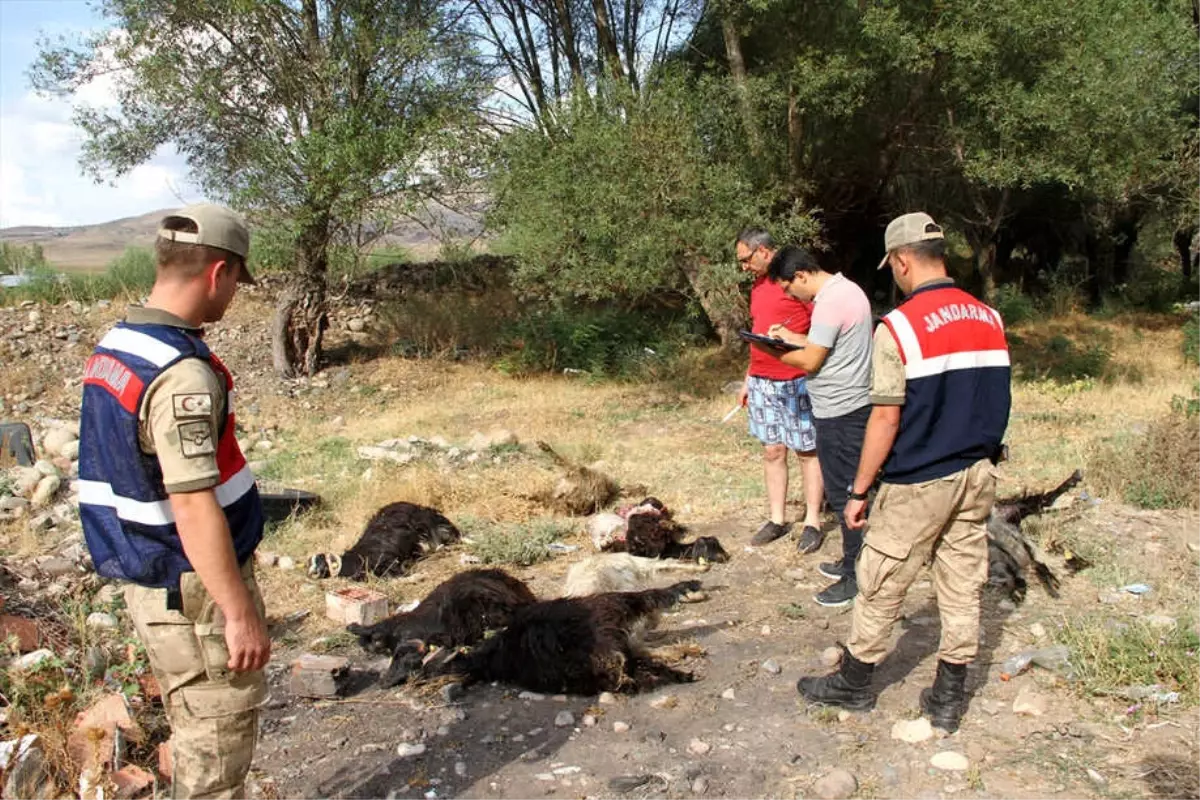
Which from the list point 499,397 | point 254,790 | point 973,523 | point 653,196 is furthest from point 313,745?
point 499,397

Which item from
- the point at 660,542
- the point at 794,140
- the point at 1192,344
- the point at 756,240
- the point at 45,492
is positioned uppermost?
the point at 794,140

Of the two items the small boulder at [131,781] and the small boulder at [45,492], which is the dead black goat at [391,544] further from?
the small boulder at [45,492]

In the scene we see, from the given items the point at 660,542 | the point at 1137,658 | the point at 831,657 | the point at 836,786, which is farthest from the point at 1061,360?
the point at 836,786

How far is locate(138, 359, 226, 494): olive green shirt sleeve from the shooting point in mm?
2051

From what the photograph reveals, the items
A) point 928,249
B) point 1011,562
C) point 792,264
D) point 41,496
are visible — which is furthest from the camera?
point 41,496

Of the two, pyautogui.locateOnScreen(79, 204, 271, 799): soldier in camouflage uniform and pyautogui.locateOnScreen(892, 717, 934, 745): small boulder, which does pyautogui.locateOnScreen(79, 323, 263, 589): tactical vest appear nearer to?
pyautogui.locateOnScreen(79, 204, 271, 799): soldier in camouflage uniform

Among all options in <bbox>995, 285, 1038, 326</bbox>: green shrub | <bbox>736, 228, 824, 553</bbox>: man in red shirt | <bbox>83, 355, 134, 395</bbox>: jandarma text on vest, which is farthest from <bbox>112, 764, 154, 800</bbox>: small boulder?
<bbox>995, 285, 1038, 326</bbox>: green shrub

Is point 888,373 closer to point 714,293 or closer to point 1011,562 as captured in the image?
point 1011,562

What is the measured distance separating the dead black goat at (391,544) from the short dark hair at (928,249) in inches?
141

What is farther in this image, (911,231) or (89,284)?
(89,284)

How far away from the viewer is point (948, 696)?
323 cm

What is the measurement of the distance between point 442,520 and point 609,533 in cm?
111

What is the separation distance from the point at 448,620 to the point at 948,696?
2.17 m

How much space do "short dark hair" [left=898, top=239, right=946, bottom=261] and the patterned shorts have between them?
79.0 inches
